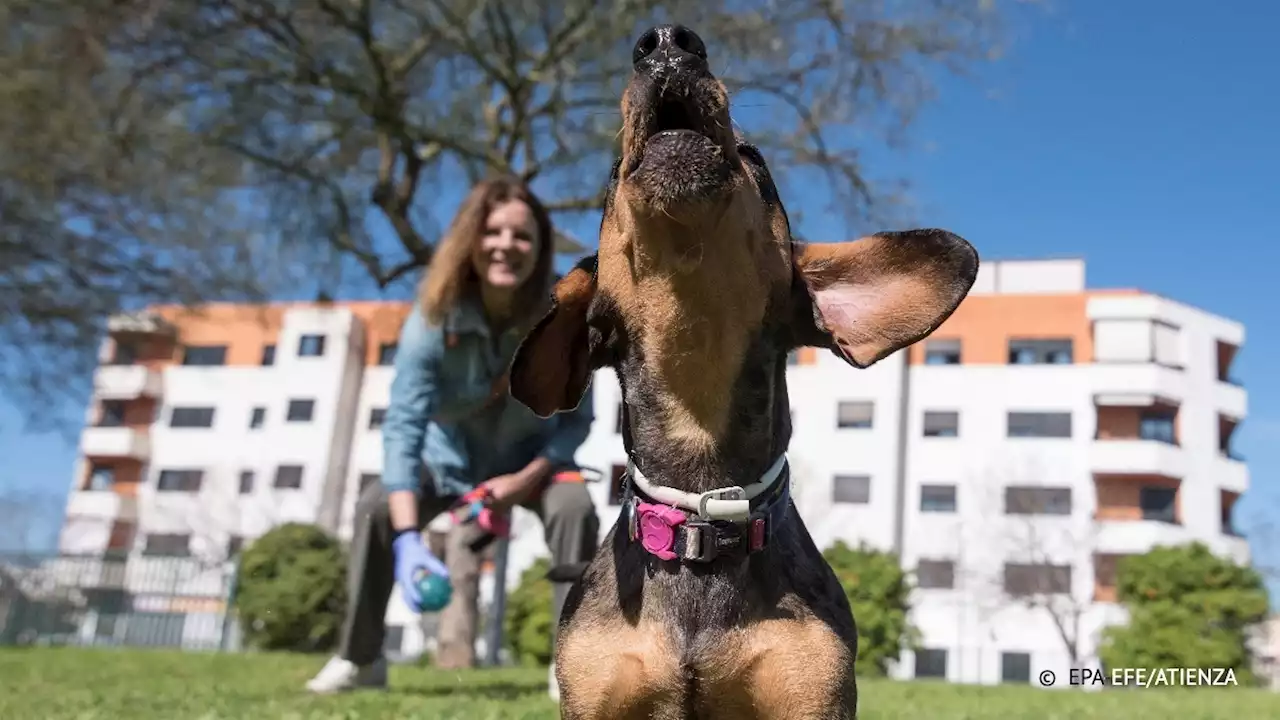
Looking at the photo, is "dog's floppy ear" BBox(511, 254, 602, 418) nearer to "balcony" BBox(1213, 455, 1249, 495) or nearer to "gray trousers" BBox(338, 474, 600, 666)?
"gray trousers" BBox(338, 474, 600, 666)

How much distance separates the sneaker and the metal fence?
18501 millimetres

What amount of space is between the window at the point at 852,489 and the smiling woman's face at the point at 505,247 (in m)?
39.4

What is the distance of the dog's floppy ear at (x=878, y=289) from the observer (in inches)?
95.3

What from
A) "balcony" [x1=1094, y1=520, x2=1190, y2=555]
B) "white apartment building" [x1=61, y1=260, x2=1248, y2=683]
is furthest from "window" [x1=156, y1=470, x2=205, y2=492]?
"balcony" [x1=1094, y1=520, x2=1190, y2=555]

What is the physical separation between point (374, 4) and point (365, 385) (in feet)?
129

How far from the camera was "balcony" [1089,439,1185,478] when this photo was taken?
41.6 meters

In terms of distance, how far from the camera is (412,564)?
452cm

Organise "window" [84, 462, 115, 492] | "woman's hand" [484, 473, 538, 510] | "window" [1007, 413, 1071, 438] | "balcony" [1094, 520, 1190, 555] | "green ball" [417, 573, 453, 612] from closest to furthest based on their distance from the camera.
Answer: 1. "green ball" [417, 573, 453, 612]
2. "woman's hand" [484, 473, 538, 510]
3. "balcony" [1094, 520, 1190, 555]
4. "window" [1007, 413, 1071, 438]
5. "window" [84, 462, 115, 492]

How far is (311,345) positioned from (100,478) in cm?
1572

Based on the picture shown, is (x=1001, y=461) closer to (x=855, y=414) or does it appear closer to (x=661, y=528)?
(x=855, y=414)

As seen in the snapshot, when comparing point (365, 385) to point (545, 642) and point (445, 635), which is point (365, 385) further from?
point (445, 635)

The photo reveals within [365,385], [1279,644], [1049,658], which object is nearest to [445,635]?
[1279,644]

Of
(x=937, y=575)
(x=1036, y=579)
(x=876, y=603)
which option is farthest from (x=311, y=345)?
(x=876, y=603)

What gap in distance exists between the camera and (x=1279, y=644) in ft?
62.5
